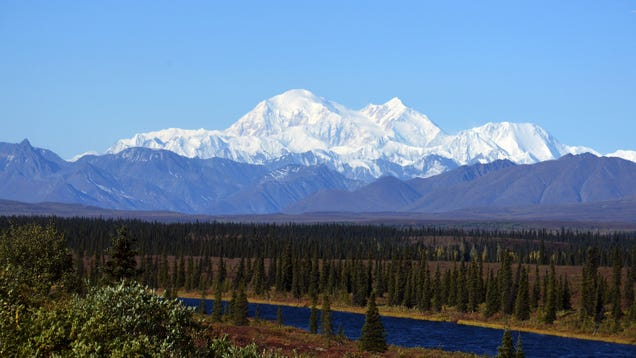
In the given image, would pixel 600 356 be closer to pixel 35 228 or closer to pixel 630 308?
pixel 630 308

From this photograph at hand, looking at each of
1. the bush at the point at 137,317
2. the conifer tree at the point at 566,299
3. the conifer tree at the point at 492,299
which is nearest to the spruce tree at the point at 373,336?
A: the bush at the point at 137,317

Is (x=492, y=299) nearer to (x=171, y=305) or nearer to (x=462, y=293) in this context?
(x=462, y=293)

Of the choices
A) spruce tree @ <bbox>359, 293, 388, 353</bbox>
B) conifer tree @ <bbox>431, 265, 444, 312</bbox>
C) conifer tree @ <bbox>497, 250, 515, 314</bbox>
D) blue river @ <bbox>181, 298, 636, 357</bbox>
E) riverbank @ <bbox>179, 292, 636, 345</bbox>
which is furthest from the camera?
conifer tree @ <bbox>431, 265, 444, 312</bbox>

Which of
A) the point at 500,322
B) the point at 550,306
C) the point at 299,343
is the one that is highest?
the point at 299,343

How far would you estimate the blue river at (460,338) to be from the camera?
128750 millimetres

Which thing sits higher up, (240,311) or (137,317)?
(137,317)

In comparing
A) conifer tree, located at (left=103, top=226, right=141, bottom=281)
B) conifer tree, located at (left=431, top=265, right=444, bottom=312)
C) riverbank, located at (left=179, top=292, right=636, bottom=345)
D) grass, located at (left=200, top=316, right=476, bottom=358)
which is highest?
conifer tree, located at (left=103, top=226, right=141, bottom=281)

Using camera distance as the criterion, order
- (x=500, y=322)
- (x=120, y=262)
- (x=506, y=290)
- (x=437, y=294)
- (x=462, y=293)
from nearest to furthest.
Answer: (x=120, y=262)
(x=500, y=322)
(x=506, y=290)
(x=462, y=293)
(x=437, y=294)

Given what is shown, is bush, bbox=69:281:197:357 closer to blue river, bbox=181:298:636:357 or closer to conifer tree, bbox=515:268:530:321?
blue river, bbox=181:298:636:357

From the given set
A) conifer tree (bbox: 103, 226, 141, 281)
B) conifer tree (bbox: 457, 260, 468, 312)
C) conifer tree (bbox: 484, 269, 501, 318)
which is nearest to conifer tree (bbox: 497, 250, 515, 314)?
conifer tree (bbox: 484, 269, 501, 318)

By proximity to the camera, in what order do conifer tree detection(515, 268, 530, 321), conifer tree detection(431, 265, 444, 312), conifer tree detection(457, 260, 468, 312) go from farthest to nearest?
conifer tree detection(431, 265, 444, 312)
conifer tree detection(457, 260, 468, 312)
conifer tree detection(515, 268, 530, 321)

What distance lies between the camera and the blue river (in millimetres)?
128750

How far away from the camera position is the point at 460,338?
467ft

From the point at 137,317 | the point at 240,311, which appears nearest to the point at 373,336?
the point at 240,311
